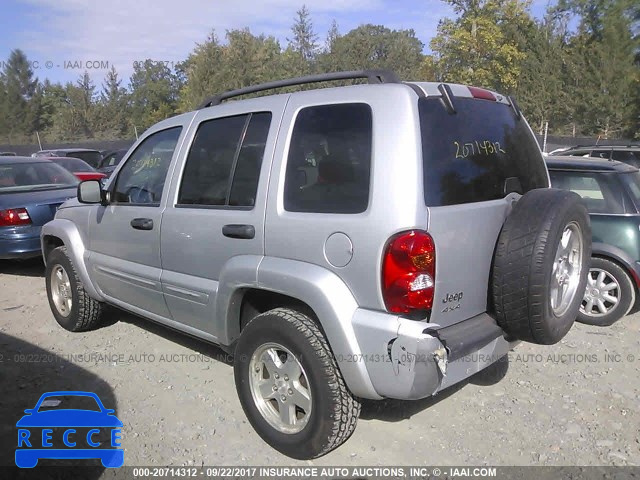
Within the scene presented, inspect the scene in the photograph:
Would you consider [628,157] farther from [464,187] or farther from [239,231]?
[239,231]

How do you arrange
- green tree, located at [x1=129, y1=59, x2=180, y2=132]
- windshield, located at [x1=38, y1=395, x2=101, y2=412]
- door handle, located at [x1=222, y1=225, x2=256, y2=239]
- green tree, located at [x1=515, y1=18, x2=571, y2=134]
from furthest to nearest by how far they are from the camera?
1. green tree, located at [x1=129, y1=59, x2=180, y2=132]
2. green tree, located at [x1=515, y1=18, x2=571, y2=134]
3. windshield, located at [x1=38, y1=395, x2=101, y2=412]
4. door handle, located at [x1=222, y1=225, x2=256, y2=239]

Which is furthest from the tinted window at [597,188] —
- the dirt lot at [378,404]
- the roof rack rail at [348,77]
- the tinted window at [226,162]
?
the tinted window at [226,162]

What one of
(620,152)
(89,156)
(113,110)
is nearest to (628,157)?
(620,152)

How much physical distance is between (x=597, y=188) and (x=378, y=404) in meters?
3.17

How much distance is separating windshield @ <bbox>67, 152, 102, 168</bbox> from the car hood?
14845mm

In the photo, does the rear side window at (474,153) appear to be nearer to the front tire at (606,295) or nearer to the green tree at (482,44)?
the front tire at (606,295)

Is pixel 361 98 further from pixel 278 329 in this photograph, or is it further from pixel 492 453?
pixel 492 453

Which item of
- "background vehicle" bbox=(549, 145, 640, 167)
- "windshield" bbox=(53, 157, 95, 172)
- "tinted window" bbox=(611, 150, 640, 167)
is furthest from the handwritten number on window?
"windshield" bbox=(53, 157, 95, 172)

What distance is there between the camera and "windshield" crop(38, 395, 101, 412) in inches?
142

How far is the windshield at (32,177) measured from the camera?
24.1 feet

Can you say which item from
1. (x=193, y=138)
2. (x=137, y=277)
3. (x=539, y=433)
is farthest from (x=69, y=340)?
(x=539, y=433)

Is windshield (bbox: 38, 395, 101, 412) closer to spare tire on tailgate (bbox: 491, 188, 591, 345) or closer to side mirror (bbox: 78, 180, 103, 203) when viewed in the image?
side mirror (bbox: 78, 180, 103, 203)

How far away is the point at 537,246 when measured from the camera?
8.96 ft

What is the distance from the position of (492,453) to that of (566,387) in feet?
3.68
